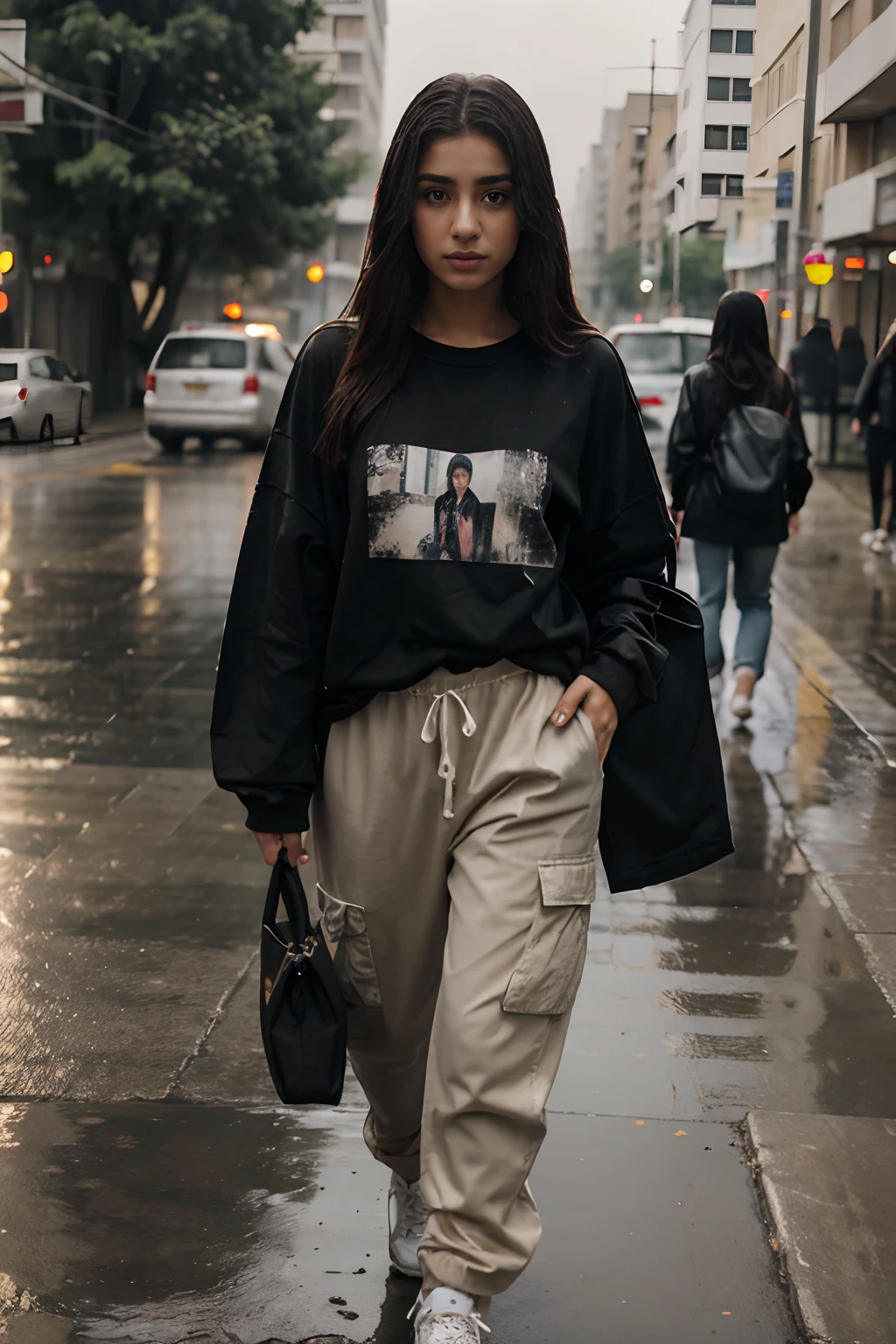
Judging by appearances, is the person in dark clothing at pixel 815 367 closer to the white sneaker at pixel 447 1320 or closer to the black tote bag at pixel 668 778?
the black tote bag at pixel 668 778

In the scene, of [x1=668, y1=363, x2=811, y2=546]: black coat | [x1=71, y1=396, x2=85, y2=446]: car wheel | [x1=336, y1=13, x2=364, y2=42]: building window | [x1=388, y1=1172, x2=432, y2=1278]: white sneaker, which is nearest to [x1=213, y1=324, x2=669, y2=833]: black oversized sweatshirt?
[x1=388, y1=1172, x2=432, y2=1278]: white sneaker

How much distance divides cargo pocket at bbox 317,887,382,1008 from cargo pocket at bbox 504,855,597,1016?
0.31 m

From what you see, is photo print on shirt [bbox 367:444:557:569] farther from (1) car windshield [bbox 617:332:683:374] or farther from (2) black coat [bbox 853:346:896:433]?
(2) black coat [bbox 853:346:896:433]

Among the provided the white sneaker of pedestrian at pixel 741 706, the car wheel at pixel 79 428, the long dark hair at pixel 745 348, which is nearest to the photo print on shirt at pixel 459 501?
the car wheel at pixel 79 428

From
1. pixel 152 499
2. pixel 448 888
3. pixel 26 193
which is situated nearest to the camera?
pixel 448 888

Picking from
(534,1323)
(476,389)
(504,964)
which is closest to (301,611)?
(476,389)

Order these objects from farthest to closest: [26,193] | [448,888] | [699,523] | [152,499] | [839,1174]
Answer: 1. [152,499]
2. [699,523]
3. [26,193]
4. [839,1174]
5. [448,888]

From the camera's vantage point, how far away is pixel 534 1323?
2.85 m

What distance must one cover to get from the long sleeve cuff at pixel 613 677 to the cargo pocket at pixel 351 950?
51 centimetres

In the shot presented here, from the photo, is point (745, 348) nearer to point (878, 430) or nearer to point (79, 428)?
point (79, 428)

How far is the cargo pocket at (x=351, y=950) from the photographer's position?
2762mm

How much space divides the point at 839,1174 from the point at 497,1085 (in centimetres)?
110

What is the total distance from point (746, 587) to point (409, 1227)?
4704mm

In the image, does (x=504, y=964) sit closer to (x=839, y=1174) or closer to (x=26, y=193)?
(x=839, y=1174)
